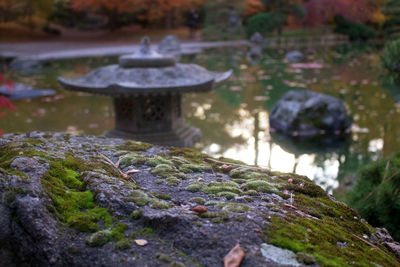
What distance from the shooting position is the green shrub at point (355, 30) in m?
24.5

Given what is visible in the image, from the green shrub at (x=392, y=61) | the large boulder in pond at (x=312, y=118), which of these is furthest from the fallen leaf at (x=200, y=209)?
the large boulder in pond at (x=312, y=118)

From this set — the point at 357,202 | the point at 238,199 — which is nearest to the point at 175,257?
the point at 238,199

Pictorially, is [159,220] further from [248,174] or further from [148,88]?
[148,88]

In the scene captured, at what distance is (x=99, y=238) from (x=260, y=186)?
2.05 feet

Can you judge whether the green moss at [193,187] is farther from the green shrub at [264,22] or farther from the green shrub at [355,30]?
the green shrub at [355,30]

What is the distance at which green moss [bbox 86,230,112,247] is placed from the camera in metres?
1.05

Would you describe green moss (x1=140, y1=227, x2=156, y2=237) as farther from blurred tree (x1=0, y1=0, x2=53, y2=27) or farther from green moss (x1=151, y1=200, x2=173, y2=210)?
blurred tree (x1=0, y1=0, x2=53, y2=27)

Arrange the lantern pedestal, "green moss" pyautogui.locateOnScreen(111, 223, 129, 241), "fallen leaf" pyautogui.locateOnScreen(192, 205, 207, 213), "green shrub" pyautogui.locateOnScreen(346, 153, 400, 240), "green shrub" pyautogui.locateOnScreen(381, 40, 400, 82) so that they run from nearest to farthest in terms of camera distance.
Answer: "green moss" pyautogui.locateOnScreen(111, 223, 129, 241) → "fallen leaf" pyautogui.locateOnScreen(192, 205, 207, 213) → "green shrub" pyautogui.locateOnScreen(346, 153, 400, 240) → "green shrub" pyautogui.locateOnScreen(381, 40, 400, 82) → the lantern pedestal

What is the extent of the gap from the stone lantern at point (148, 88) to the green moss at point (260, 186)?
390 cm

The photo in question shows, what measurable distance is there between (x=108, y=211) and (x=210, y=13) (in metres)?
24.4

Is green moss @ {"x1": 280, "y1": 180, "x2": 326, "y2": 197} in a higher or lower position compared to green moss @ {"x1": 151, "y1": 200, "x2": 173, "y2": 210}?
lower

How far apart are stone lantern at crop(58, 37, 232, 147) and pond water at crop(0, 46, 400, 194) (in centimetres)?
72

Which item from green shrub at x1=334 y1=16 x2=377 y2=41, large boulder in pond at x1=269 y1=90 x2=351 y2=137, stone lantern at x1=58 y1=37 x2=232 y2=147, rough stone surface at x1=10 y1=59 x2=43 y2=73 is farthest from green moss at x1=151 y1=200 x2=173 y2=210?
green shrub at x1=334 y1=16 x2=377 y2=41

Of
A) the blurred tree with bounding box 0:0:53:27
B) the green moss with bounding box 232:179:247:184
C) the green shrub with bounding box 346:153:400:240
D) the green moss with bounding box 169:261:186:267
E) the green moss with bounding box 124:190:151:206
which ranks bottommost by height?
the green shrub with bounding box 346:153:400:240
